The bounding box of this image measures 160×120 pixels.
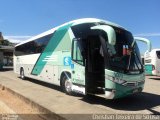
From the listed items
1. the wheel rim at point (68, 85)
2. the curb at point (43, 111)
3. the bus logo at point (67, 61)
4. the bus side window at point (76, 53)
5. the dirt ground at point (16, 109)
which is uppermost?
the bus side window at point (76, 53)

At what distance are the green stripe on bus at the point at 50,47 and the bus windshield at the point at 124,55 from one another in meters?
2.91

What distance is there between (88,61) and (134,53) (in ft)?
6.08

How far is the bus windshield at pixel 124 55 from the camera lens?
9.65 metres

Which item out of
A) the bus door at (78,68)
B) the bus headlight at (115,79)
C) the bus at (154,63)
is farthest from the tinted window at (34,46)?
the bus at (154,63)

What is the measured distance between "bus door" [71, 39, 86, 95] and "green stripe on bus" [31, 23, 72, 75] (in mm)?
1572

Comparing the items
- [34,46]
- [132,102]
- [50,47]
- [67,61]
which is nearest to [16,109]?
[67,61]

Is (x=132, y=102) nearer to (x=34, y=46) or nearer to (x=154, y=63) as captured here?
(x=34, y=46)

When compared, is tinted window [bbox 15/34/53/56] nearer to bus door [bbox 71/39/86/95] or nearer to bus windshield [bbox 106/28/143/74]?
bus door [bbox 71/39/86/95]

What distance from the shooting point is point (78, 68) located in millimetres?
10891

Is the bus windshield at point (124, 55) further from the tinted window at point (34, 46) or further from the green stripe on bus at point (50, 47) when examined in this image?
the tinted window at point (34, 46)

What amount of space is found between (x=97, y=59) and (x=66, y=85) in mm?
2628

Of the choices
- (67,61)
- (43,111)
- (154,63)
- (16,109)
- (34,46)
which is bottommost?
(16,109)

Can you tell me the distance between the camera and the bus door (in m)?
10.6

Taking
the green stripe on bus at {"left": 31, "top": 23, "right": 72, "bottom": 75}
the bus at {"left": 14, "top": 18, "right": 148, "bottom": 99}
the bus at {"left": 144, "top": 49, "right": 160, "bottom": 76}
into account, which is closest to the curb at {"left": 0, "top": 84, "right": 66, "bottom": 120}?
the bus at {"left": 14, "top": 18, "right": 148, "bottom": 99}
